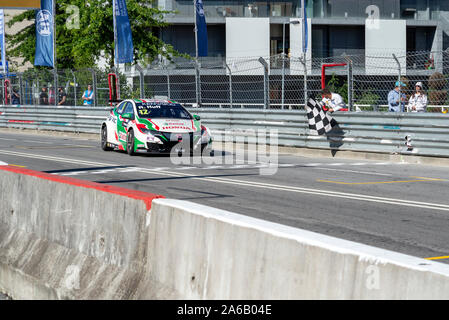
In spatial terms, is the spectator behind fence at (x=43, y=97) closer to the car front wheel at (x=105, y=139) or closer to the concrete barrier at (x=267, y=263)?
the car front wheel at (x=105, y=139)

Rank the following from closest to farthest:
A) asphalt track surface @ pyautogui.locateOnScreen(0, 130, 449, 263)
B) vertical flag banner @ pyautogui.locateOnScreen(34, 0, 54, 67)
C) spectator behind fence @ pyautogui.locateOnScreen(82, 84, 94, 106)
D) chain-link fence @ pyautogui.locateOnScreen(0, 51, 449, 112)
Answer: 1. asphalt track surface @ pyautogui.locateOnScreen(0, 130, 449, 263)
2. chain-link fence @ pyautogui.locateOnScreen(0, 51, 449, 112)
3. spectator behind fence @ pyautogui.locateOnScreen(82, 84, 94, 106)
4. vertical flag banner @ pyautogui.locateOnScreen(34, 0, 54, 67)

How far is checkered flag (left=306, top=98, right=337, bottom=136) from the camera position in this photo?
64.4 feet

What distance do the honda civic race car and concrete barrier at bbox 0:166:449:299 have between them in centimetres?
1126

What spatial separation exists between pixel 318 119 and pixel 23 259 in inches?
533

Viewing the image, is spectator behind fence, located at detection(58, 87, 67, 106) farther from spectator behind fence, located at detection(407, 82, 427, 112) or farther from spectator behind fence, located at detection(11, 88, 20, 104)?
spectator behind fence, located at detection(407, 82, 427, 112)

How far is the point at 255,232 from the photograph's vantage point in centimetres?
415

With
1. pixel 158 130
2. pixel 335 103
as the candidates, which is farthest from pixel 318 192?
pixel 335 103

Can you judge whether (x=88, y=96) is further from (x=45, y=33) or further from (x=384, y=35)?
(x=384, y=35)

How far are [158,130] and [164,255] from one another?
1437 cm

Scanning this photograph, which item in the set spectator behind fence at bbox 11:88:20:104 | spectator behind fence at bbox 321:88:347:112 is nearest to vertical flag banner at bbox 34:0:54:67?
spectator behind fence at bbox 11:88:20:104

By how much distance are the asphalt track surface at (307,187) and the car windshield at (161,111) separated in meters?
1.06

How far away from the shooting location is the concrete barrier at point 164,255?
350 centimetres

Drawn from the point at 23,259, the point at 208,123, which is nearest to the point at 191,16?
the point at 208,123

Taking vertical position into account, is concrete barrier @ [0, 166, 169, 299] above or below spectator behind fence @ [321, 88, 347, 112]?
below
